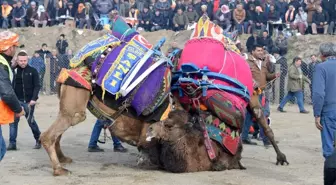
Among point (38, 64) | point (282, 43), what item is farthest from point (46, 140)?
point (282, 43)

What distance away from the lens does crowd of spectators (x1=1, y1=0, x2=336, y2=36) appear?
1013 inches

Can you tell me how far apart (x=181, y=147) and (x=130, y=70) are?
1.28m

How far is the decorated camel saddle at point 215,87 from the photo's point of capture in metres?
9.45

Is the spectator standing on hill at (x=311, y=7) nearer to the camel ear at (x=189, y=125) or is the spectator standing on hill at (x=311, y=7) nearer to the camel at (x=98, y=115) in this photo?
the camel at (x=98, y=115)

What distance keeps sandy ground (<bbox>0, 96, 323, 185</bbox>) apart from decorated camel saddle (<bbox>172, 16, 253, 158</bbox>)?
0.63 metres

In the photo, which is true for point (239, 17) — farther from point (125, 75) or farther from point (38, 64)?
point (125, 75)

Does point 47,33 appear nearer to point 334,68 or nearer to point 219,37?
point 219,37

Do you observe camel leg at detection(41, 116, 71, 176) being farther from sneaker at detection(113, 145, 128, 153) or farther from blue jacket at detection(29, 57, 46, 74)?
blue jacket at detection(29, 57, 46, 74)

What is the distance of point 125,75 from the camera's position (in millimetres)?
9391

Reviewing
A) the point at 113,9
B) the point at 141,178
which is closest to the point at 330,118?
the point at 141,178

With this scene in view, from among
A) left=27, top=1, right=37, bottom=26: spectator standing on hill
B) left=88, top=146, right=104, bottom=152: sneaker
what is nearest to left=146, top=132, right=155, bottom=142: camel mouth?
left=88, top=146, right=104, bottom=152: sneaker

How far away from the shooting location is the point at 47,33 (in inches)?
1129

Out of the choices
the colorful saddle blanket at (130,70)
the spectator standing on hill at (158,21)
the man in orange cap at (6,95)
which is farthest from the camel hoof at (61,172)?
the spectator standing on hill at (158,21)

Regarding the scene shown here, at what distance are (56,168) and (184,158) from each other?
5.68 feet
